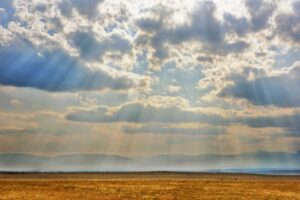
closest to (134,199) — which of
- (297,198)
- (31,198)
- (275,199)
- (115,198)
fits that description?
(115,198)

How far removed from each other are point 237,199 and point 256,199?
256 centimetres

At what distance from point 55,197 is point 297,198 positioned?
28327mm

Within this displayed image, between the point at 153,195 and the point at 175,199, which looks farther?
the point at 153,195

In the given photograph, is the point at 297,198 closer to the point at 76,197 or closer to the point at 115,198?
the point at 115,198

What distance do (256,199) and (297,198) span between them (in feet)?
18.7

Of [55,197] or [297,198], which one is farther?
[297,198]

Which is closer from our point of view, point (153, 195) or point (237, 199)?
point (237, 199)

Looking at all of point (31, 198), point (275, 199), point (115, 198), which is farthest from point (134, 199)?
point (275, 199)

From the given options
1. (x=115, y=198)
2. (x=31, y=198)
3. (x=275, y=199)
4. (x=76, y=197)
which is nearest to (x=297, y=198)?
(x=275, y=199)

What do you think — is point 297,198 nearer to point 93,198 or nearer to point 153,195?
point 153,195

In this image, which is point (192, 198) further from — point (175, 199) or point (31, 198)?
point (31, 198)

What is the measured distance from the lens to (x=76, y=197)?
161 feet

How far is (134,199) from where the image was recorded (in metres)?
47.7

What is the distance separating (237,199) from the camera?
49031mm
